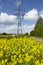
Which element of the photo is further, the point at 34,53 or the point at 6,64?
the point at 34,53

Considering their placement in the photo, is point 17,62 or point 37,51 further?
point 37,51

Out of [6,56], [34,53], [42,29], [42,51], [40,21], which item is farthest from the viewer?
[40,21]

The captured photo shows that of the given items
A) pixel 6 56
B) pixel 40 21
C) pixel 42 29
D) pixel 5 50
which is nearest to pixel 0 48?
pixel 5 50

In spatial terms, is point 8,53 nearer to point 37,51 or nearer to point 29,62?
point 37,51

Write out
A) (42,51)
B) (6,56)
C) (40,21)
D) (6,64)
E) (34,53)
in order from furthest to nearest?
(40,21) → (42,51) → (34,53) → (6,56) → (6,64)

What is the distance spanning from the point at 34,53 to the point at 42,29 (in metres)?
72.6

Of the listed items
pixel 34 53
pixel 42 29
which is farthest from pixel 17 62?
pixel 42 29

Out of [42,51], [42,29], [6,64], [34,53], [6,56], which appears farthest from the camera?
[42,29]

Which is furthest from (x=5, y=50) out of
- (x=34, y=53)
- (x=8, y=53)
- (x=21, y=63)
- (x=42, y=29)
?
(x=42, y=29)

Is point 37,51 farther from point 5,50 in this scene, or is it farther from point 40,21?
point 40,21

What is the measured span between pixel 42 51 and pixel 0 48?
1.10 metres

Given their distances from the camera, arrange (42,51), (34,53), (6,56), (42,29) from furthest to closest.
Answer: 1. (42,29)
2. (42,51)
3. (34,53)
4. (6,56)

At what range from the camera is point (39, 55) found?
19.2 ft

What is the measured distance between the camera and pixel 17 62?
14.9 ft
